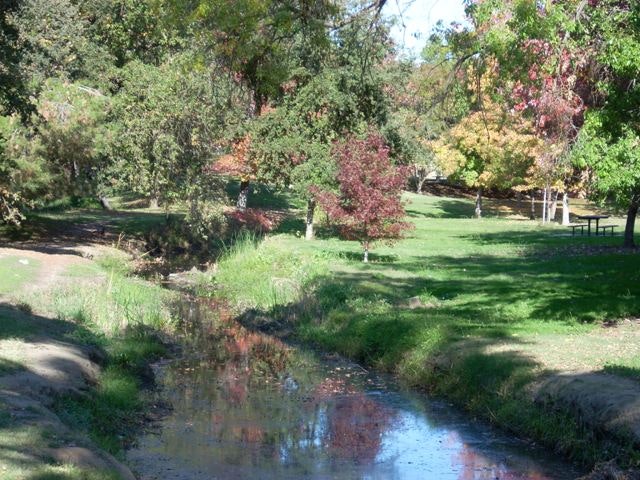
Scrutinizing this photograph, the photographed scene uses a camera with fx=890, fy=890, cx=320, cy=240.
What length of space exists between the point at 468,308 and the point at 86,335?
8.48 metres

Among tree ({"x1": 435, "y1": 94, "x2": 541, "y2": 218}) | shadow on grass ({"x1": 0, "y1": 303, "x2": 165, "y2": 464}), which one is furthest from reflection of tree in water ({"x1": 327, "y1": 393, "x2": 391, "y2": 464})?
tree ({"x1": 435, "y1": 94, "x2": 541, "y2": 218})

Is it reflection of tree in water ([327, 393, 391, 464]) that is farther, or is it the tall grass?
the tall grass

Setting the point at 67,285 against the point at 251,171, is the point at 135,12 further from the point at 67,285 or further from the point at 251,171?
the point at 67,285

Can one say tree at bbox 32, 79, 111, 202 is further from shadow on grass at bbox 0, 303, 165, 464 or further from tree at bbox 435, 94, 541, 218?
tree at bbox 435, 94, 541, 218

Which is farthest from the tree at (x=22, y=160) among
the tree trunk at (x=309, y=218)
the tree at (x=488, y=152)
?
the tree at (x=488, y=152)

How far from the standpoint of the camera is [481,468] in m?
11.6

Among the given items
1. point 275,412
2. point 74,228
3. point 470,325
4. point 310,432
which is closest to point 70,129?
point 74,228

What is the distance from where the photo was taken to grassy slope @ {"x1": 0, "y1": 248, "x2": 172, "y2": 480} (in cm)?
931

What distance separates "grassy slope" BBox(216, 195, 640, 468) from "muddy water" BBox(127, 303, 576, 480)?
57cm

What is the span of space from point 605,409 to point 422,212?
51.7 m

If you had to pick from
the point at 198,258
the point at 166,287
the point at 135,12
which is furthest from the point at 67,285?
the point at 135,12

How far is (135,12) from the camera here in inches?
1736

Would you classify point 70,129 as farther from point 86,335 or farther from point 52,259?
point 86,335

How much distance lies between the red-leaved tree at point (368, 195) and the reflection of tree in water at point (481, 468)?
1574cm
